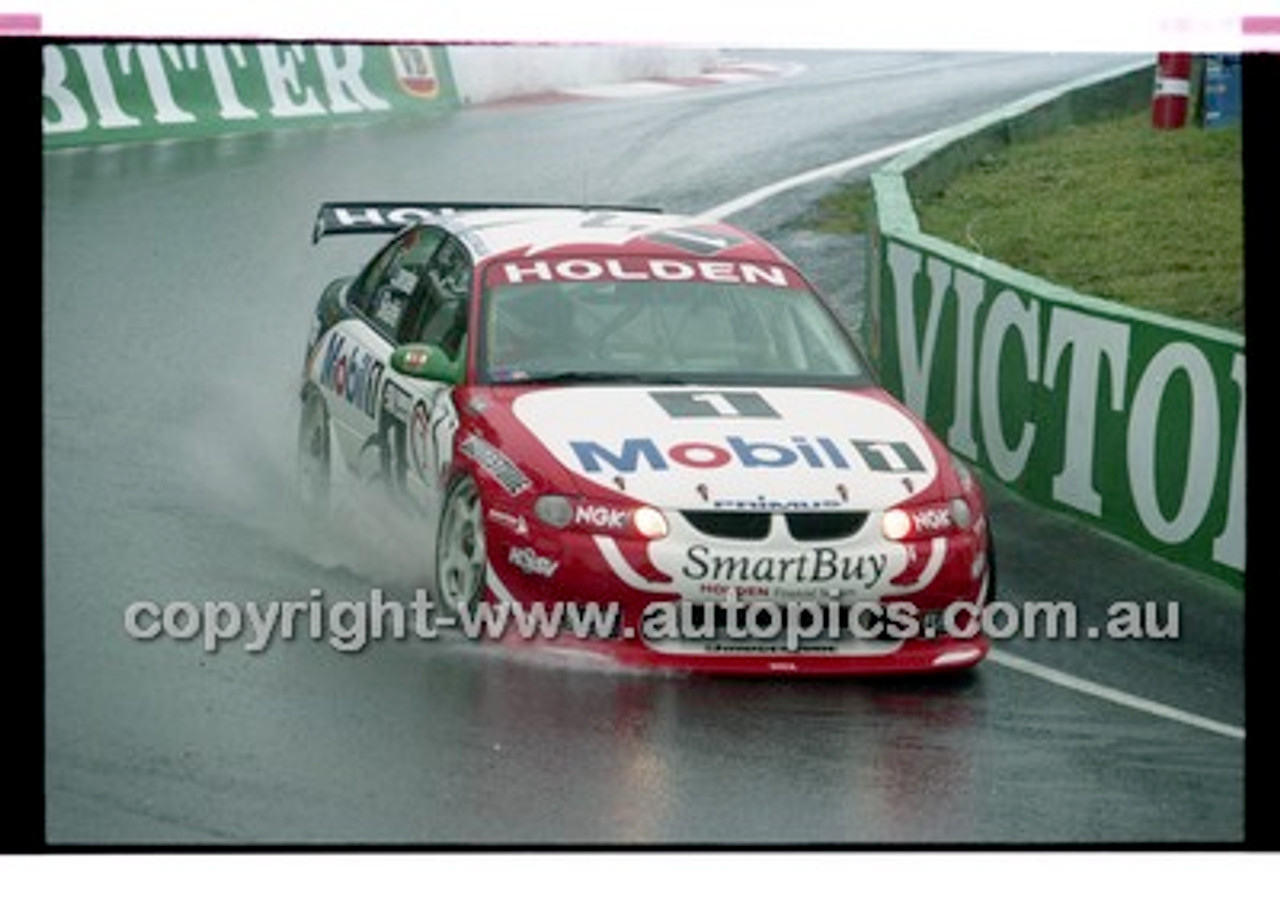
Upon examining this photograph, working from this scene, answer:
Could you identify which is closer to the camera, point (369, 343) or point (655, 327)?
point (655, 327)

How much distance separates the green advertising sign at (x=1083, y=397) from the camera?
1195 centimetres

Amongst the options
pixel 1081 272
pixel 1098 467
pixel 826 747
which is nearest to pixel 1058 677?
pixel 826 747

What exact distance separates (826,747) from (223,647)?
184cm

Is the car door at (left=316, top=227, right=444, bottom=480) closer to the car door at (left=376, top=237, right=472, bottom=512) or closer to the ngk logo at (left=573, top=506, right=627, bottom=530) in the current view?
the car door at (left=376, top=237, right=472, bottom=512)

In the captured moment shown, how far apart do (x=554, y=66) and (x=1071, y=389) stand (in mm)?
2240

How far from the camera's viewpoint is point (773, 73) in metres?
12.1

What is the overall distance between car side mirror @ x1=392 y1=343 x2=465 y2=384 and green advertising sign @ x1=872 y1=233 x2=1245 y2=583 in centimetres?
158

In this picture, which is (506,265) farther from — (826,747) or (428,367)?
(826,747)

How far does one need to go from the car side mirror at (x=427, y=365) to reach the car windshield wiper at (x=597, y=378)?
0.71ft

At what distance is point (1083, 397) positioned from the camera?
12586 mm

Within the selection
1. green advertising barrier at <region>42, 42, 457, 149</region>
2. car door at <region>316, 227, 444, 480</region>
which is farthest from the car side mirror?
green advertising barrier at <region>42, 42, 457, 149</region>

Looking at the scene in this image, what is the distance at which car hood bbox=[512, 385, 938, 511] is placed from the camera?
414 inches

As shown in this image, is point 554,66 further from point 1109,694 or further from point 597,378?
point 1109,694

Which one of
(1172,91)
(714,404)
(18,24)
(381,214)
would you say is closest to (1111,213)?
(1172,91)
